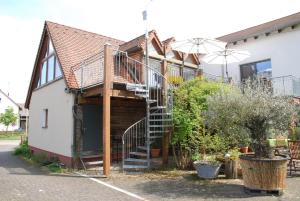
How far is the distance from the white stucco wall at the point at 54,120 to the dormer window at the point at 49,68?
1.22 ft

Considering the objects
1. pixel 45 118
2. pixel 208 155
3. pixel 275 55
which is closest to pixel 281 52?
pixel 275 55

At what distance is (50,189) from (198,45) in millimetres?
8985

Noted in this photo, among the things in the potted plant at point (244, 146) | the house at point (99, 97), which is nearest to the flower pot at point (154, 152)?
the house at point (99, 97)

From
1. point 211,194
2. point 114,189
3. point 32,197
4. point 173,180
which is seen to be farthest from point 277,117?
point 32,197

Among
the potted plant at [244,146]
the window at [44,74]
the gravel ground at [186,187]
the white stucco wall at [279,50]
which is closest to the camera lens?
the gravel ground at [186,187]

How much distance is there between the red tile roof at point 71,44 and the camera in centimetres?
1390

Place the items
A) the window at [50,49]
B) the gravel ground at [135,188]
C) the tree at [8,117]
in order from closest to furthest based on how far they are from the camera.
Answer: the gravel ground at [135,188] < the window at [50,49] < the tree at [8,117]

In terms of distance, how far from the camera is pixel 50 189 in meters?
8.84

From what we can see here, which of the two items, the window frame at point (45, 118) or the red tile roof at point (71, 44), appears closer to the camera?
the red tile roof at point (71, 44)

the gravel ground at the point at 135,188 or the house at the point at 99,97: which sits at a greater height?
the house at the point at 99,97

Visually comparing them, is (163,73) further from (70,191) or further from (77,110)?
(70,191)

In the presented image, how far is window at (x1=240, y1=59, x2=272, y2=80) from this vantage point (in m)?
16.9

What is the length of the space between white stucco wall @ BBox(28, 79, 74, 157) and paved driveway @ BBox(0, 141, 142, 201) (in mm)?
2289

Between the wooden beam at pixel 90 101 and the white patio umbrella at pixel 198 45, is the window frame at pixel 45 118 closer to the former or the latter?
the wooden beam at pixel 90 101
